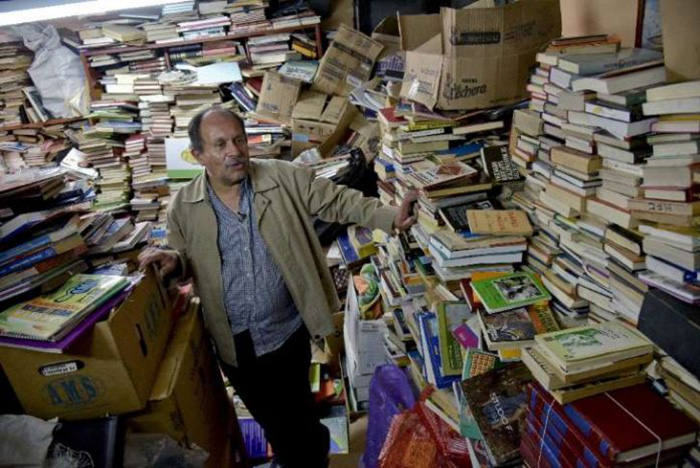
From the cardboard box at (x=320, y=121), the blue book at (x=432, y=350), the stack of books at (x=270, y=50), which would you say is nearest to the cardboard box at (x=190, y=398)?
the blue book at (x=432, y=350)

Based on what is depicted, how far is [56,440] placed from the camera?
1349 millimetres

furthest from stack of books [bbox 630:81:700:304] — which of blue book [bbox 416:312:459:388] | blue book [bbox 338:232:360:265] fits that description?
blue book [bbox 338:232:360:265]

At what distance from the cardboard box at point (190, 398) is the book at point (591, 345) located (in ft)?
3.98

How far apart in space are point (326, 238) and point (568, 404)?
7.74 feet

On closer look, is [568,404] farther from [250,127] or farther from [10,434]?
[250,127]

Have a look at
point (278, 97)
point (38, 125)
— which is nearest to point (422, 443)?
point (278, 97)

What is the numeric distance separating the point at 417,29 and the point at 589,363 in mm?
1916

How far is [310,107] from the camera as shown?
383 centimetres

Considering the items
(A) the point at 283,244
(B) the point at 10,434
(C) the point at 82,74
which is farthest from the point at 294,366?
(C) the point at 82,74

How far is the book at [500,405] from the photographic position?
4.21ft

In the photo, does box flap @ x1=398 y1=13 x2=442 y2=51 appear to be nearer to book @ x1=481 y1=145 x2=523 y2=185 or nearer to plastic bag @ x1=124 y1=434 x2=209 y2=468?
book @ x1=481 y1=145 x2=523 y2=185

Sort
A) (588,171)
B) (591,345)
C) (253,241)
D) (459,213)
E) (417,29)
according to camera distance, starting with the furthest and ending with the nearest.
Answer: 1. (417,29)
2. (253,241)
3. (459,213)
4. (588,171)
5. (591,345)

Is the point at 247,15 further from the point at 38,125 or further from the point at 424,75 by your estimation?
the point at 424,75

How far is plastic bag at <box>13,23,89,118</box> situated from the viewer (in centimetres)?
416
